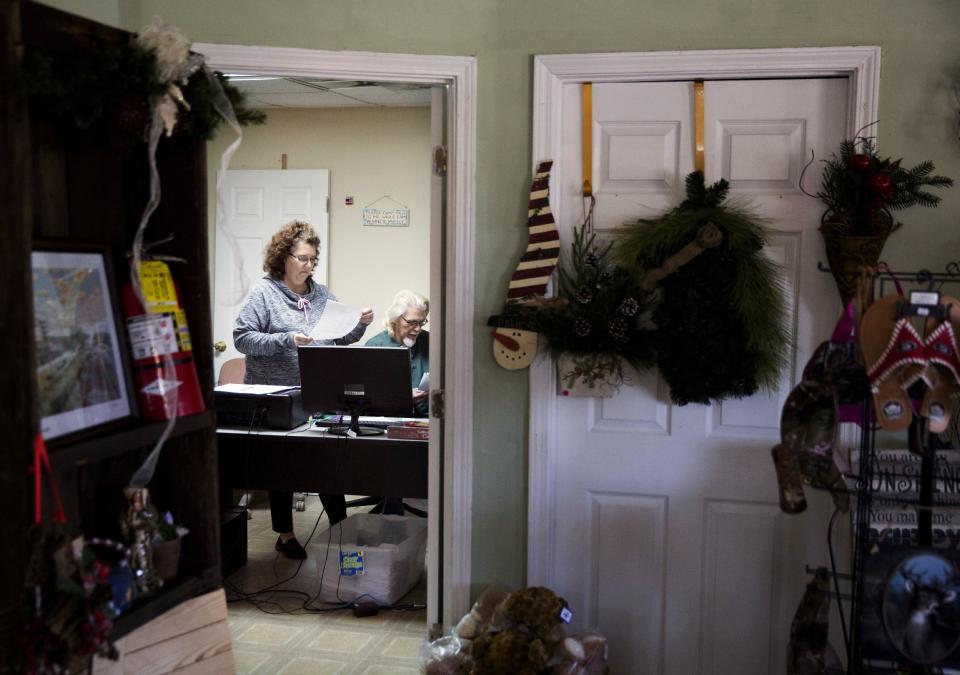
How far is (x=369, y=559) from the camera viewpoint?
12.7 ft

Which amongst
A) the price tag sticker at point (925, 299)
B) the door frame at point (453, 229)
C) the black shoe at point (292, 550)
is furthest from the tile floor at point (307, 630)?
the price tag sticker at point (925, 299)

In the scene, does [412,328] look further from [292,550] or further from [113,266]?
[113,266]

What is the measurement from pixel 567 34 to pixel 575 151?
342 mm

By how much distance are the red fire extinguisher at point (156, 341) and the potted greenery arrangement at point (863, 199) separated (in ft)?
5.74

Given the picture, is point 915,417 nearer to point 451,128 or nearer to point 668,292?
point 668,292

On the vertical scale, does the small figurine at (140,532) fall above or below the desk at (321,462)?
above

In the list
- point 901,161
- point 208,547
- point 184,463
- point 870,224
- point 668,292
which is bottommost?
point 208,547

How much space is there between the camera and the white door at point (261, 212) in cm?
629

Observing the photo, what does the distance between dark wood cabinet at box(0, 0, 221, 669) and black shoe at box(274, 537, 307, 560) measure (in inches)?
109

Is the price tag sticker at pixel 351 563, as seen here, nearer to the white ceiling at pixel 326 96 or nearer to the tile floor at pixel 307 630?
the tile floor at pixel 307 630

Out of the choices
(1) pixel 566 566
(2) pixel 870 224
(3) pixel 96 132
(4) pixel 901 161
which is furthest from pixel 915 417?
(3) pixel 96 132

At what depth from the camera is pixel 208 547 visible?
1.89 m

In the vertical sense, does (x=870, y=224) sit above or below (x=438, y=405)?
above

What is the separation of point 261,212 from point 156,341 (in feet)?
15.8
